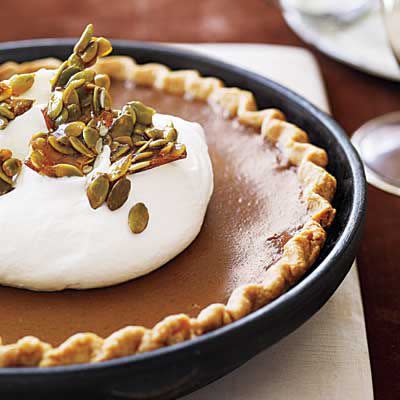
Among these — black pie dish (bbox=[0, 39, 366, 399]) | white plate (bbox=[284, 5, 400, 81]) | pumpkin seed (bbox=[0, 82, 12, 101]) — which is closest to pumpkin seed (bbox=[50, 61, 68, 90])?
pumpkin seed (bbox=[0, 82, 12, 101])

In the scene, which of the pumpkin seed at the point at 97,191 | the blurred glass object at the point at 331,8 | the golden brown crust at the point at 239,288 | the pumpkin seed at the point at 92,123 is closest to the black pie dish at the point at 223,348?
the golden brown crust at the point at 239,288

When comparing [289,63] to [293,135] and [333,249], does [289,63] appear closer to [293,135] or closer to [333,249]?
[293,135]

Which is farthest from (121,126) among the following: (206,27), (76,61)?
(206,27)

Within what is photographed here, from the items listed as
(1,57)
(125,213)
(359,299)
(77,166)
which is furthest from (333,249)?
(1,57)

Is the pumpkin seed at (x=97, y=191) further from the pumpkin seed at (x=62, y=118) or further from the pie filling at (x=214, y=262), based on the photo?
the pumpkin seed at (x=62, y=118)

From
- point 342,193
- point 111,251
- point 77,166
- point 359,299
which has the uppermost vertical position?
point 77,166

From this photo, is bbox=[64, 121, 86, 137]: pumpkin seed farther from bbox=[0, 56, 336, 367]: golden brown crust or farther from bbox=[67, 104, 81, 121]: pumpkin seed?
bbox=[0, 56, 336, 367]: golden brown crust
